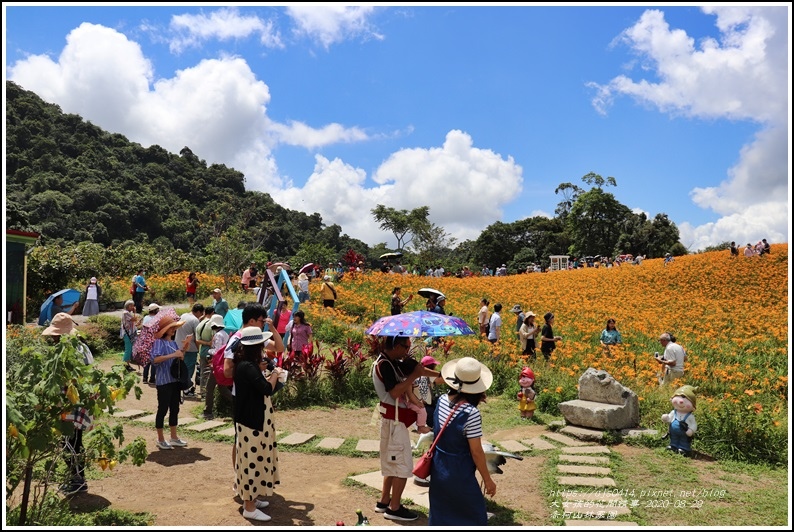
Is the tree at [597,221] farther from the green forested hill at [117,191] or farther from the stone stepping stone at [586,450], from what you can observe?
the stone stepping stone at [586,450]

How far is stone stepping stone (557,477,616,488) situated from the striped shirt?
291 centimetres

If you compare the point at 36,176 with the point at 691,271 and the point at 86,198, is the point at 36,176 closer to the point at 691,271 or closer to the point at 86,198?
the point at 86,198

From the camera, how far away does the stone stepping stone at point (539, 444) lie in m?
7.67

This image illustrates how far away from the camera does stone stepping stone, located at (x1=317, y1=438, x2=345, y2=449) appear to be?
295 inches

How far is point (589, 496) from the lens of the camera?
5.79 m

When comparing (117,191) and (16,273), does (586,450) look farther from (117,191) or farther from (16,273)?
(117,191)

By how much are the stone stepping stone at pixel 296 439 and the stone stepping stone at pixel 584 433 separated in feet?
12.3

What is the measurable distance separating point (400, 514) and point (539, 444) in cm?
335

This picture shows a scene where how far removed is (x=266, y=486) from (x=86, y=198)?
2098 inches

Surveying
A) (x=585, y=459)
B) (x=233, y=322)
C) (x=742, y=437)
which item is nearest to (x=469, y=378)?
(x=585, y=459)

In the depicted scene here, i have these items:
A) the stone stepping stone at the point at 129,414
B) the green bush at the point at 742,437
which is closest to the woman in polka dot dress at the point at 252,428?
the stone stepping stone at the point at 129,414

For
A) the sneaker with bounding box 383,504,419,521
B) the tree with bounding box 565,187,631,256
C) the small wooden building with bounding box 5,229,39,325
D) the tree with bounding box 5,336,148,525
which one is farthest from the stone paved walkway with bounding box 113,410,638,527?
the tree with bounding box 565,187,631,256

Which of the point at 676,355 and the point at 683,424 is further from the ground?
the point at 676,355

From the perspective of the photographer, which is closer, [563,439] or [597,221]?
[563,439]
